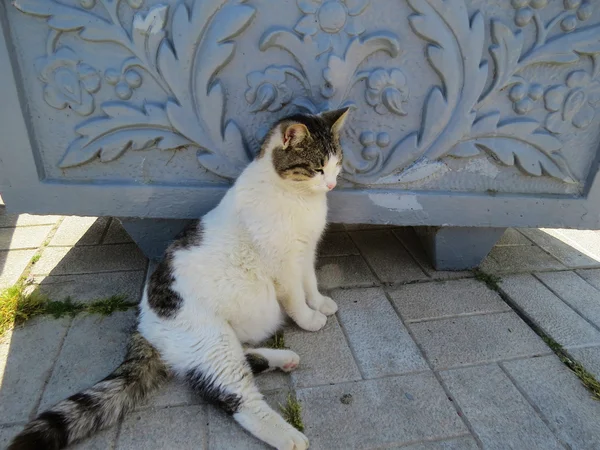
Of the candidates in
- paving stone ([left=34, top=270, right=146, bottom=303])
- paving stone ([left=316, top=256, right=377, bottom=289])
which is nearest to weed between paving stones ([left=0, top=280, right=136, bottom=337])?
paving stone ([left=34, top=270, right=146, bottom=303])

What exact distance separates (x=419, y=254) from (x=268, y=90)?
1725 millimetres

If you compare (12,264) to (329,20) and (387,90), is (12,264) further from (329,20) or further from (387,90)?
(387,90)

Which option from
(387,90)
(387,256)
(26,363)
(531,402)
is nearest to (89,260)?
(26,363)

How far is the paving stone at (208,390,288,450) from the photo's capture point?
1677mm

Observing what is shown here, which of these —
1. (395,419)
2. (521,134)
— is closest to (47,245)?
(395,419)

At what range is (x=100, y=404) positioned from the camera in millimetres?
1639

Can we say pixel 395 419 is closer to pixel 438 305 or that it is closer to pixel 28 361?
pixel 438 305

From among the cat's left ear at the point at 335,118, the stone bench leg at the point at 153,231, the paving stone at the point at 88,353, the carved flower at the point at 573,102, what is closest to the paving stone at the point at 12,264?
the paving stone at the point at 88,353

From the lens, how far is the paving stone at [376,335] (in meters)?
2.09

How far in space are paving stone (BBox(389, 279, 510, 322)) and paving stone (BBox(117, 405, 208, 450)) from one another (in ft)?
4.41

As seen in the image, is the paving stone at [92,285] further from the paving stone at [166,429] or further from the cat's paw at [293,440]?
the cat's paw at [293,440]

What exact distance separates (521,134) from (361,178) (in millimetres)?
1039

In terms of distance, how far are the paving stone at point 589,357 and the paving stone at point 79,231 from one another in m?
3.38

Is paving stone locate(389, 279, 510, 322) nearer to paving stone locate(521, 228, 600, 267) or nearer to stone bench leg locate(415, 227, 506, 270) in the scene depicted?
stone bench leg locate(415, 227, 506, 270)
